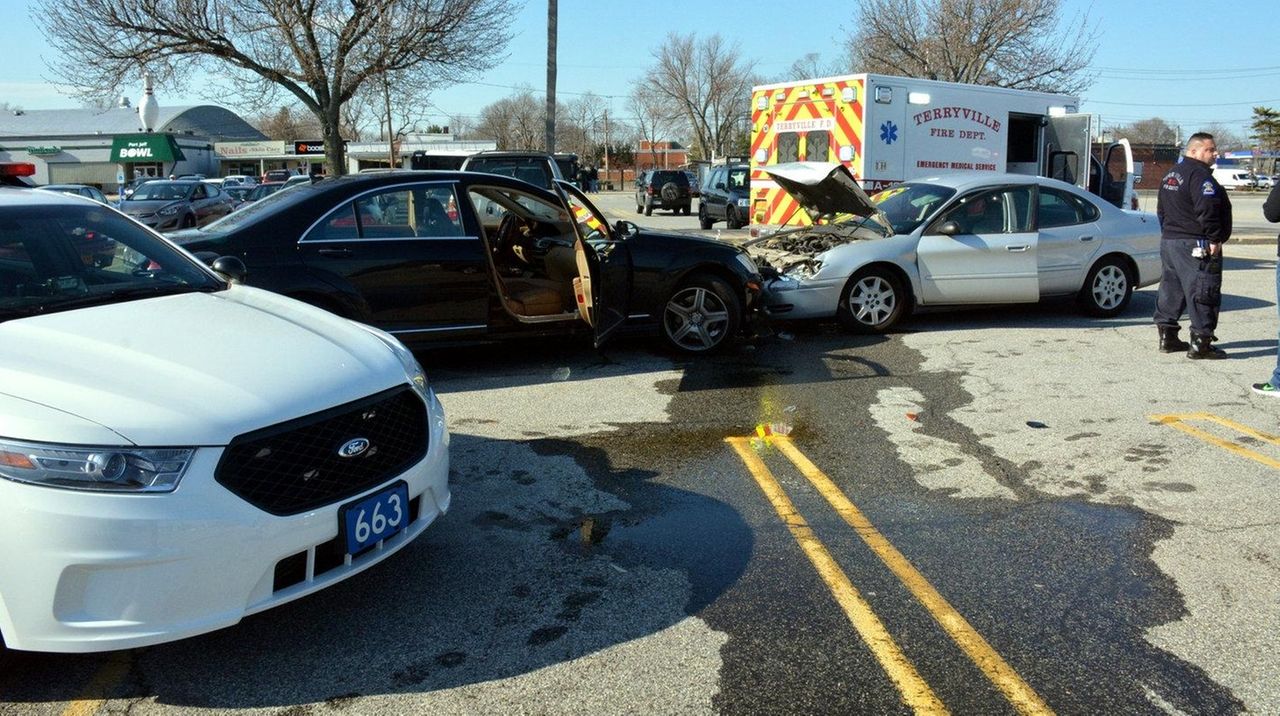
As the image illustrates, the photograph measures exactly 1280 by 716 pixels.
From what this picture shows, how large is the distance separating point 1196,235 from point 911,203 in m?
2.77

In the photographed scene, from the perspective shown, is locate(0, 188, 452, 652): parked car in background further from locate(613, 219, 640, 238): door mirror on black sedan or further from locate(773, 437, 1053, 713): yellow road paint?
locate(613, 219, 640, 238): door mirror on black sedan

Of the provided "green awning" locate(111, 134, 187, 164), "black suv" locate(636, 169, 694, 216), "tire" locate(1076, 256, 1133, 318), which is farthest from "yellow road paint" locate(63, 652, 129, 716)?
"green awning" locate(111, 134, 187, 164)

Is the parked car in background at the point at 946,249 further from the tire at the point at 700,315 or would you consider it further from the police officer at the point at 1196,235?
the police officer at the point at 1196,235

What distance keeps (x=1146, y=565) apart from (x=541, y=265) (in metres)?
5.35

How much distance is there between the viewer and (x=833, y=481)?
205 inches

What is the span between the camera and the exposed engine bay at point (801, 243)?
368 inches

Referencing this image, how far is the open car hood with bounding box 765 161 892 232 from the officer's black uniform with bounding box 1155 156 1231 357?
2.40m

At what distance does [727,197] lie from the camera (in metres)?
25.0

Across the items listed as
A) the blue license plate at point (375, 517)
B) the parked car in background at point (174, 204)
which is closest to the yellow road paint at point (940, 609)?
the blue license plate at point (375, 517)

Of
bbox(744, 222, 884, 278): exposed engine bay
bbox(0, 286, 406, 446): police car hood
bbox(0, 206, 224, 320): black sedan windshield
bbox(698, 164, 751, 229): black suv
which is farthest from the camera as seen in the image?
bbox(698, 164, 751, 229): black suv

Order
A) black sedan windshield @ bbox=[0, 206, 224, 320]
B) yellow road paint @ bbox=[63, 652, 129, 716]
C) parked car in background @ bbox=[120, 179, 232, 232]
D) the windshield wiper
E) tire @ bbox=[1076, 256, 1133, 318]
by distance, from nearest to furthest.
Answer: yellow road paint @ bbox=[63, 652, 129, 716] → the windshield wiper → black sedan windshield @ bbox=[0, 206, 224, 320] → tire @ bbox=[1076, 256, 1133, 318] → parked car in background @ bbox=[120, 179, 232, 232]

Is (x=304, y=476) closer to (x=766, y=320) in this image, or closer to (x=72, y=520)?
(x=72, y=520)

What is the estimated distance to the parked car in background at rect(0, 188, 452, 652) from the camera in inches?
111

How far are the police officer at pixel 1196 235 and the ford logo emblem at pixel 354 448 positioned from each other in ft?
22.2
